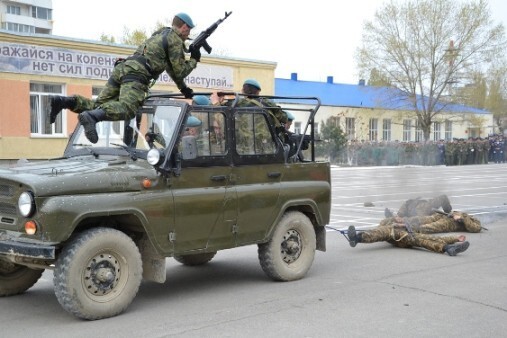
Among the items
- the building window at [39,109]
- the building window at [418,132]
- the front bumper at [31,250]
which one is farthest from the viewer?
the building window at [418,132]

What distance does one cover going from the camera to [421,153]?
46000 mm

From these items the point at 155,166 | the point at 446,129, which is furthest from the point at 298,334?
the point at 446,129

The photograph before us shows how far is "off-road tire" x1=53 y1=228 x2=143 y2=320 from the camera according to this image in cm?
577

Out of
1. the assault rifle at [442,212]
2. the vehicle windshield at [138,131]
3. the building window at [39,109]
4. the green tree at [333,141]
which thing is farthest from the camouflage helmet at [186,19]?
the green tree at [333,141]

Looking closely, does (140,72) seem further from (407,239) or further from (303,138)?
(407,239)

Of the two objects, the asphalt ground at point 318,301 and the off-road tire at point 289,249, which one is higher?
the off-road tire at point 289,249

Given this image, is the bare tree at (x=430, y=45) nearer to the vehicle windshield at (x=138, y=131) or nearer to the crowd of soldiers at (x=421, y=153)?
the crowd of soldiers at (x=421, y=153)

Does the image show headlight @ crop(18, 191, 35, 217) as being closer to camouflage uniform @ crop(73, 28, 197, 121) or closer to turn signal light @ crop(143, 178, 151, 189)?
turn signal light @ crop(143, 178, 151, 189)

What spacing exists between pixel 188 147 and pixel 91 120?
3.27ft

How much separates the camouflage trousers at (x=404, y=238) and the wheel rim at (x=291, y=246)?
2.08m

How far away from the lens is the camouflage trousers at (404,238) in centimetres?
964

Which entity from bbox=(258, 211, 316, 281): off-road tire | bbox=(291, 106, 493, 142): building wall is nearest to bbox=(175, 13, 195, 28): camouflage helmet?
bbox=(258, 211, 316, 281): off-road tire

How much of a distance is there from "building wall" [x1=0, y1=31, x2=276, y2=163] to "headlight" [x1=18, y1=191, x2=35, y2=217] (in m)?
20.2

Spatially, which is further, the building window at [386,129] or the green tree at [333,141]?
the building window at [386,129]
